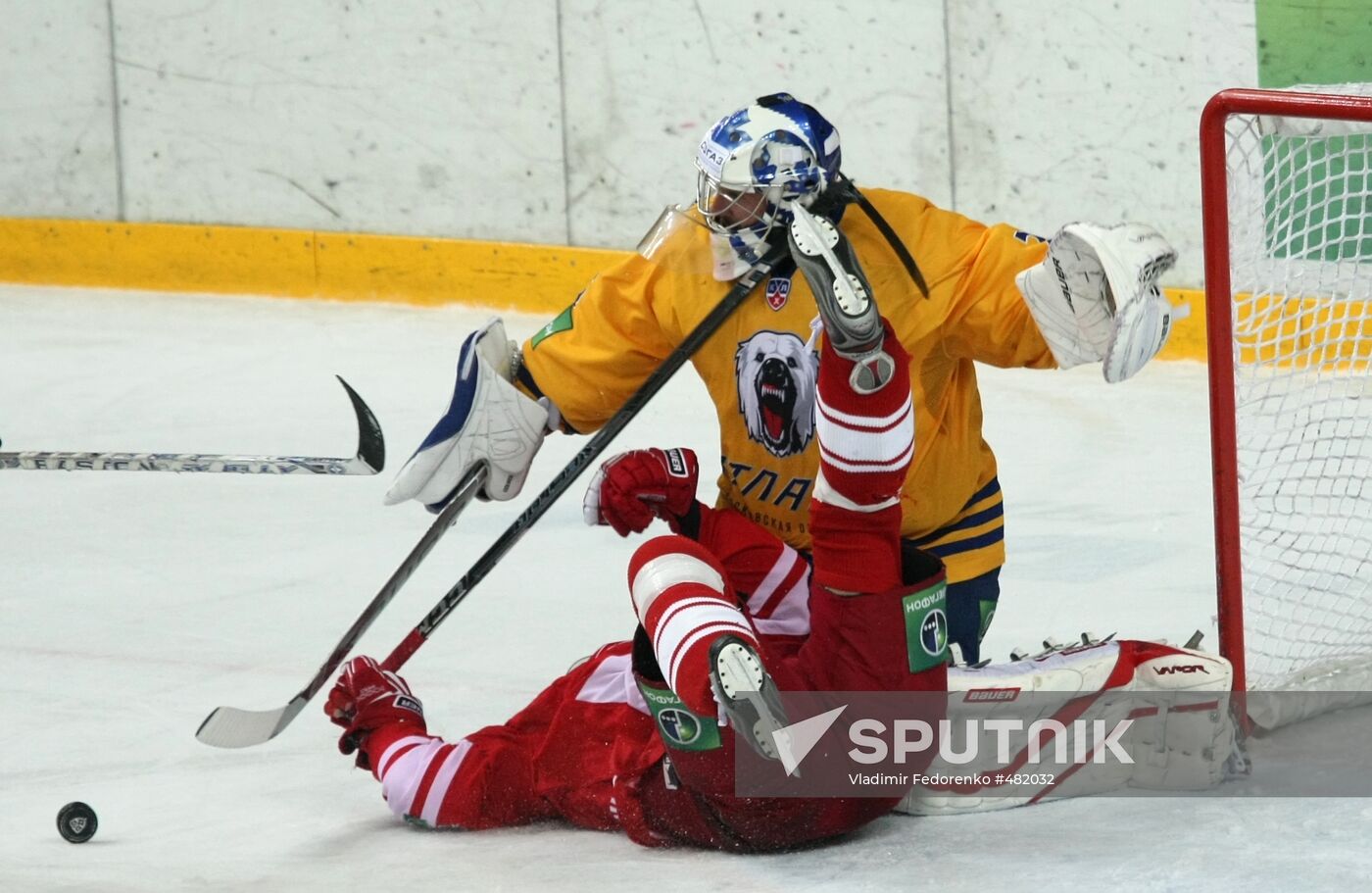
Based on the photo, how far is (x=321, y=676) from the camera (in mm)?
2670

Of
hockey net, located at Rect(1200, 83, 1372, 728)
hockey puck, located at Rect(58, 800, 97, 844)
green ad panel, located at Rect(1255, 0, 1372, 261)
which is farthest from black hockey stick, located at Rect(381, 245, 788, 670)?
green ad panel, located at Rect(1255, 0, 1372, 261)

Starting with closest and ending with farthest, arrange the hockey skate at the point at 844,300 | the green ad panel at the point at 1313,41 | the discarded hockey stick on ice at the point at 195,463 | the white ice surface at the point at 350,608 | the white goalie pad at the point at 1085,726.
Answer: the hockey skate at the point at 844,300 → the white ice surface at the point at 350,608 → the white goalie pad at the point at 1085,726 → the discarded hockey stick on ice at the point at 195,463 → the green ad panel at the point at 1313,41

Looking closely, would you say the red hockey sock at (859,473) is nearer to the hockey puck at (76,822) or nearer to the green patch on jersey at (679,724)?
the green patch on jersey at (679,724)

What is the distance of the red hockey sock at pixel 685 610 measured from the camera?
2049 millimetres

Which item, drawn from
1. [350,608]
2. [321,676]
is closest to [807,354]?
[321,676]

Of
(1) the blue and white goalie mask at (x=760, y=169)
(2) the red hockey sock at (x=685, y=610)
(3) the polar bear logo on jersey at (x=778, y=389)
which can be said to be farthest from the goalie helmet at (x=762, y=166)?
(2) the red hockey sock at (x=685, y=610)

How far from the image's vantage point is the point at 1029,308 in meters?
2.28

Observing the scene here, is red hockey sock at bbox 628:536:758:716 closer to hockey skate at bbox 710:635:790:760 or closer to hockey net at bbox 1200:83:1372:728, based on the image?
hockey skate at bbox 710:635:790:760

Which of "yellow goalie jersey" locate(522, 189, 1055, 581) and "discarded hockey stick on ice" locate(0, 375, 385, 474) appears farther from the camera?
"discarded hockey stick on ice" locate(0, 375, 385, 474)

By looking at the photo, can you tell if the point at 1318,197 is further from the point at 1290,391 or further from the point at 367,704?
the point at 367,704

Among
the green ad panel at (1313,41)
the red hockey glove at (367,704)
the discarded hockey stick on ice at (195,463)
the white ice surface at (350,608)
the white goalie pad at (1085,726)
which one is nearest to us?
the white ice surface at (350,608)

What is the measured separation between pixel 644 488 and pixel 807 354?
26 cm

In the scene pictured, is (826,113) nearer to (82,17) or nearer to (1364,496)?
(82,17)

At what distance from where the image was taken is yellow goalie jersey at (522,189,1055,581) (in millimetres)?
2365
